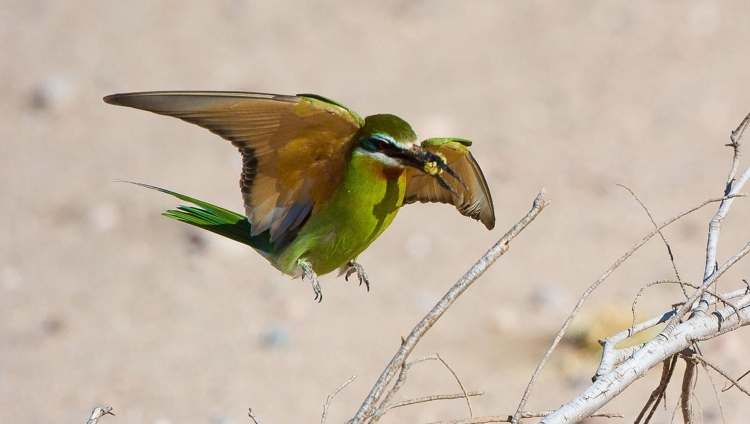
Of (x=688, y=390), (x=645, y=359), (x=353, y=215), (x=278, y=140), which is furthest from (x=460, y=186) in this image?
(x=645, y=359)

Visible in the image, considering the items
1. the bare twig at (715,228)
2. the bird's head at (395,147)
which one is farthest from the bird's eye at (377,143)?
the bare twig at (715,228)

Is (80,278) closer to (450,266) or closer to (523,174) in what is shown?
(450,266)

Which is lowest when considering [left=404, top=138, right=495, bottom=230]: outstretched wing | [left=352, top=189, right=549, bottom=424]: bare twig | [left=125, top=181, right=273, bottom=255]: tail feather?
[left=352, top=189, right=549, bottom=424]: bare twig

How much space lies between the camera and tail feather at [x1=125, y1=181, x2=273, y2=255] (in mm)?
3115

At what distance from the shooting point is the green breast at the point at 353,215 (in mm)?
2852

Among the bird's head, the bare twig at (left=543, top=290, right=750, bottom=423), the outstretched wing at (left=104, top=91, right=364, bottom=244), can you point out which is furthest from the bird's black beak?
the bare twig at (left=543, top=290, right=750, bottom=423)

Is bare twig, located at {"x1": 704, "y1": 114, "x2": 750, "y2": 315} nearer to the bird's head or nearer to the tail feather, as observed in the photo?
the bird's head

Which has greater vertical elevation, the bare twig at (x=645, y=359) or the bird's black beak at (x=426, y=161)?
the bird's black beak at (x=426, y=161)

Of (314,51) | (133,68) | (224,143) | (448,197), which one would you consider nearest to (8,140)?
(133,68)

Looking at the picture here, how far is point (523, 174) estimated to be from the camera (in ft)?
20.9

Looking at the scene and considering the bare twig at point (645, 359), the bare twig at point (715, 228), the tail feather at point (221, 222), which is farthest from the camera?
the tail feather at point (221, 222)

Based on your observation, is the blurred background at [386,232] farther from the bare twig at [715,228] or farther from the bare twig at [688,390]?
the bare twig at [715,228]

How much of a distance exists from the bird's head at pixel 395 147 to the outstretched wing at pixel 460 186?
9 centimetres

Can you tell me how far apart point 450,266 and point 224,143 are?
188 centimetres
